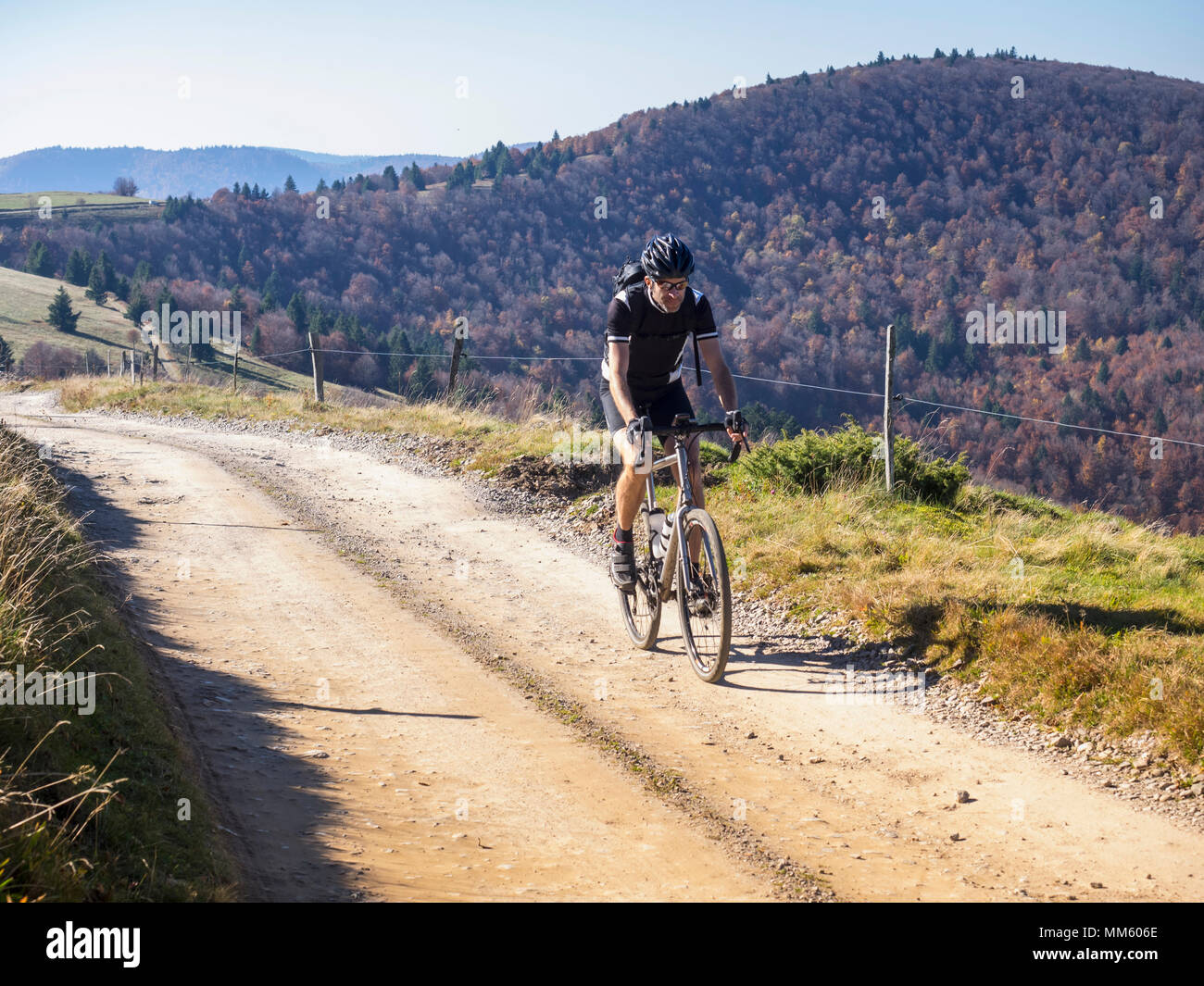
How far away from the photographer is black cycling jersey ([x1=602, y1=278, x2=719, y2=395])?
5.68 meters

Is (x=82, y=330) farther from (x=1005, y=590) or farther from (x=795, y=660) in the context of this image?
(x=1005, y=590)

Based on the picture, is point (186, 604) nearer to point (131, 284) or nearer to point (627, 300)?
point (627, 300)

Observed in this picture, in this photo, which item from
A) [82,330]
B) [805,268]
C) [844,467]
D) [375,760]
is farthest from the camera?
[805,268]

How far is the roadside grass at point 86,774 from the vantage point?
2.80m

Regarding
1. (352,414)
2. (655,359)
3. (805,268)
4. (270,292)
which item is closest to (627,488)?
(655,359)

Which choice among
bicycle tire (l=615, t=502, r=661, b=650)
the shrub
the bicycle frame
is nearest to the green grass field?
the shrub

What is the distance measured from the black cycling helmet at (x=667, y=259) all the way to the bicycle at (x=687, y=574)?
0.91 metres

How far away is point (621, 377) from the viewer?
18.6 ft

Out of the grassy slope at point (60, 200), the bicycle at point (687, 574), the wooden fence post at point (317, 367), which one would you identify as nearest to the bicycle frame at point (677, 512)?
the bicycle at point (687, 574)

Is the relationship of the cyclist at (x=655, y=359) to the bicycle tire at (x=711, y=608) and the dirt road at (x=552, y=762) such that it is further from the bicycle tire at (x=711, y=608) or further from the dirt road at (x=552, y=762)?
the dirt road at (x=552, y=762)

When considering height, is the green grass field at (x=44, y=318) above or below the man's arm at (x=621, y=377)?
above

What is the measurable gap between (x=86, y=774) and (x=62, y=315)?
284 ft
